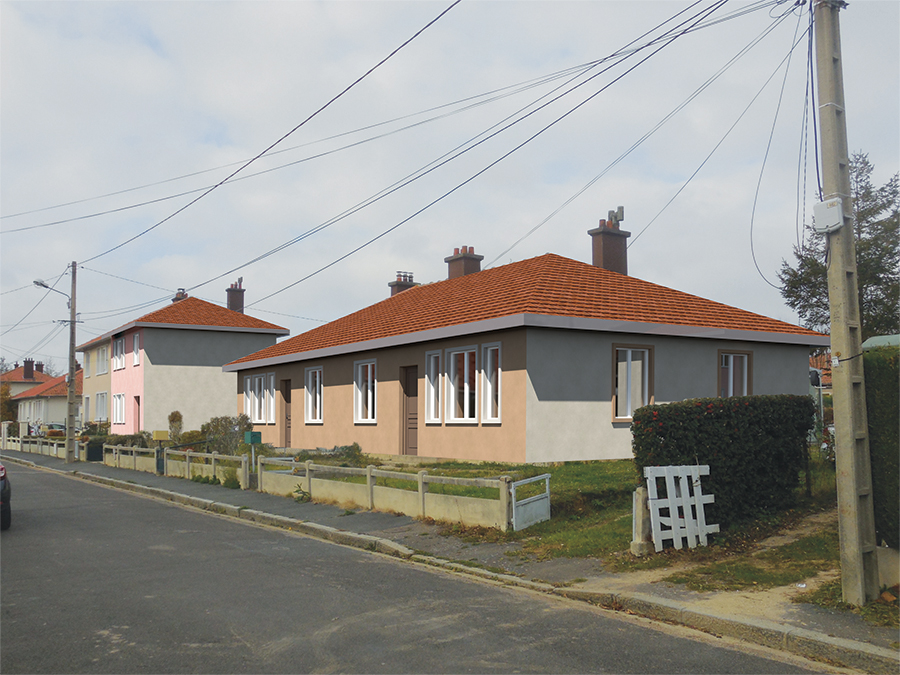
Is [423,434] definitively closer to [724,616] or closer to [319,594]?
[319,594]

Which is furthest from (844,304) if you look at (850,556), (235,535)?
(235,535)

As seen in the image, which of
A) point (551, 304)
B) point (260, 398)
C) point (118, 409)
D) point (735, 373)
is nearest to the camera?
point (551, 304)

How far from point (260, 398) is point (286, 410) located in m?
2.64

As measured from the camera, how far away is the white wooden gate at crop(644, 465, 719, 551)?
948cm

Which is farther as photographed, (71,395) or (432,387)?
(71,395)

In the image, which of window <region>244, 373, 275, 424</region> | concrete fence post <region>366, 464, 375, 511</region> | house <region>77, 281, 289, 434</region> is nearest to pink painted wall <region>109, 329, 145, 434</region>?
house <region>77, 281, 289, 434</region>

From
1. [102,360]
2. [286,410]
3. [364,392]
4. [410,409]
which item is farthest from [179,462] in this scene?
[102,360]

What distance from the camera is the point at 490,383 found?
19.2 meters

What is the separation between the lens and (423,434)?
2122 centimetres

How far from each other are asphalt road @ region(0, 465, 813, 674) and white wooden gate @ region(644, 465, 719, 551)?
1.99m

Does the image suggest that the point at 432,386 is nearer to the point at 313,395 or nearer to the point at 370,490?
the point at 370,490

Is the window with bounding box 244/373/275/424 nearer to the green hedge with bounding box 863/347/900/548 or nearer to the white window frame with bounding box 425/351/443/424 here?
the white window frame with bounding box 425/351/443/424

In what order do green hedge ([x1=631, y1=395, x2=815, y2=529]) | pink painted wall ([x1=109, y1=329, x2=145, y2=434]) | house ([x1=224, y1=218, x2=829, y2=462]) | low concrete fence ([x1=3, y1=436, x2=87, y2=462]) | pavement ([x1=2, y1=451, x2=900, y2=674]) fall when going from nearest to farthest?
pavement ([x1=2, y1=451, x2=900, y2=674]) < green hedge ([x1=631, y1=395, x2=815, y2=529]) < house ([x1=224, y1=218, x2=829, y2=462]) < low concrete fence ([x1=3, y1=436, x2=87, y2=462]) < pink painted wall ([x1=109, y1=329, x2=145, y2=434])

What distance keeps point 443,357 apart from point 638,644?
46.7 ft
